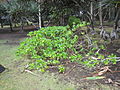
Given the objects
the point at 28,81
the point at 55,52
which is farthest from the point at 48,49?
the point at 28,81

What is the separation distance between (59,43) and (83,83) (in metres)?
0.99

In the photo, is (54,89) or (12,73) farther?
(12,73)

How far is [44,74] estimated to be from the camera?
188cm

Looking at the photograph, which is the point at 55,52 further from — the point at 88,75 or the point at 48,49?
the point at 88,75

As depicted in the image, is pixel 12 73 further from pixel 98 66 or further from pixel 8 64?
pixel 98 66

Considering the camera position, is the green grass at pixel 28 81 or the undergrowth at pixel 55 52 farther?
the undergrowth at pixel 55 52

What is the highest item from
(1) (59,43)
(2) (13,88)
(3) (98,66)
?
(1) (59,43)

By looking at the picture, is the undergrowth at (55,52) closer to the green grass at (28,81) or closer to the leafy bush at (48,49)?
the leafy bush at (48,49)

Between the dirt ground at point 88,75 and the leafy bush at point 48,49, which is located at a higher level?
the leafy bush at point 48,49

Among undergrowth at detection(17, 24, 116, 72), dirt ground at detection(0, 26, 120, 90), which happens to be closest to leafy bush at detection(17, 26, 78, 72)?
undergrowth at detection(17, 24, 116, 72)

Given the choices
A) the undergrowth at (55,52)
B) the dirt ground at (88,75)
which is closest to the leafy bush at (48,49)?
the undergrowth at (55,52)

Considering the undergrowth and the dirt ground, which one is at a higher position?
the undergrowth

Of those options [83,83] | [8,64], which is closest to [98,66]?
[83,83]

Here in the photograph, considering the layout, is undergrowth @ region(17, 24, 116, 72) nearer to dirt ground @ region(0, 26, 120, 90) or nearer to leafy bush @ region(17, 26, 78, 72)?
leafy bush @ region(17, 26, 78, 72)
